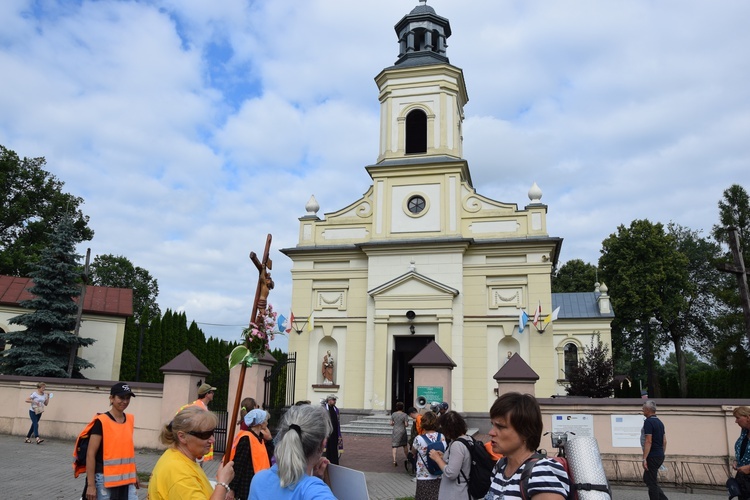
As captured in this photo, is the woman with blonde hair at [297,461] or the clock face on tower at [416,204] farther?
the clock face on tower at [416,204]

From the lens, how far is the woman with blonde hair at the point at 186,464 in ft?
11.1

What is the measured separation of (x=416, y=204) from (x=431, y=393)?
10.1 metres

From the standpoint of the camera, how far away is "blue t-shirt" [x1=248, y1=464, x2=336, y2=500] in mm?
2537

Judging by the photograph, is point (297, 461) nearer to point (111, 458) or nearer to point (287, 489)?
point (287, 489)

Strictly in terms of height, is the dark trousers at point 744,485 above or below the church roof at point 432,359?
below

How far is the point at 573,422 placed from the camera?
41.6 ft

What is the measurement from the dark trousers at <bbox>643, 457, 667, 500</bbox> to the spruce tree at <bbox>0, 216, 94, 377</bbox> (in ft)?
66.1

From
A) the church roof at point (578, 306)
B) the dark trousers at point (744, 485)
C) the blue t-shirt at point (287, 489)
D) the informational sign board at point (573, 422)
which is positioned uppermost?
the church roof at point (578, 306)

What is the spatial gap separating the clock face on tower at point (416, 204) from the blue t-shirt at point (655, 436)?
15.5 m

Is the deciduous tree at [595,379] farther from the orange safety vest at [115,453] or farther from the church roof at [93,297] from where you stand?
the church roof at [93,297]

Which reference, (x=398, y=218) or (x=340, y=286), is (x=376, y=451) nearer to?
(x=340, y=286)

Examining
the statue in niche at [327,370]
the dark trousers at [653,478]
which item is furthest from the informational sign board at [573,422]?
the statue in niche at [327,370]

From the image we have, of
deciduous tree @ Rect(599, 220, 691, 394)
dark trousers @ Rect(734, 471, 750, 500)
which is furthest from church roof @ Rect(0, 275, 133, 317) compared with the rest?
deciduous tree @ Rect(599, 220, 691, 394)

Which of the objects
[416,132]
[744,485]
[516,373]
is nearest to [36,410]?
[516,373]
